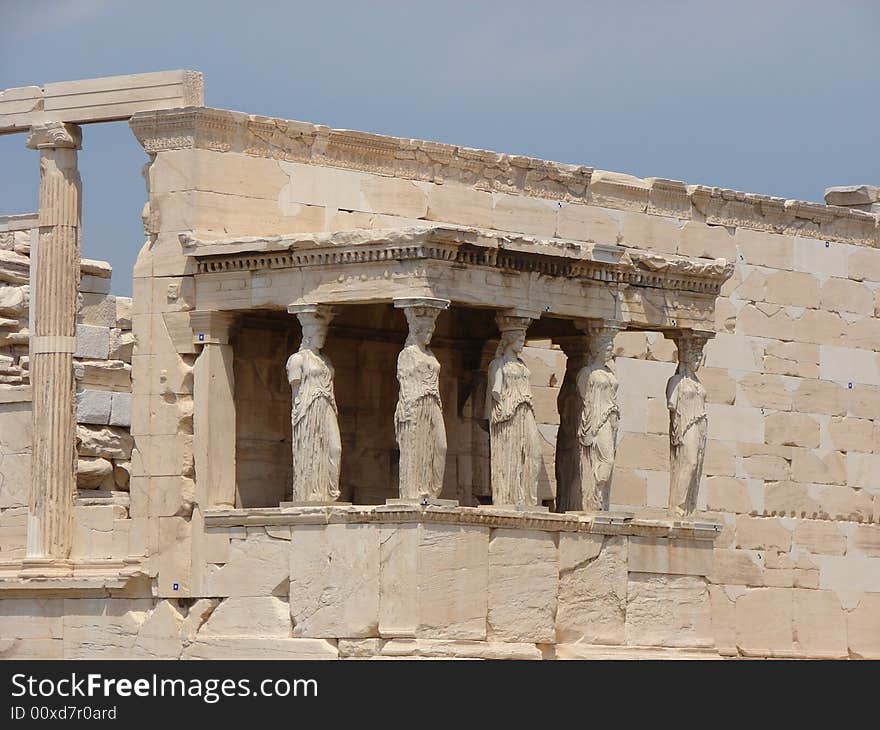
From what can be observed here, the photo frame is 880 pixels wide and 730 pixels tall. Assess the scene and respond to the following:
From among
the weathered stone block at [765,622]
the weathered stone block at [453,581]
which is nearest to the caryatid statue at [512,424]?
the weathered stone block at [453,581]

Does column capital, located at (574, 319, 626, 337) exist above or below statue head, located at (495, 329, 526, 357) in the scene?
above

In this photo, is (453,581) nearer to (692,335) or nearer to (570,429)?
(570,429)

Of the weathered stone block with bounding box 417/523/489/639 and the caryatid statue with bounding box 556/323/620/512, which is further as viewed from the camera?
the caryatid statue with bounding box 556/323/620/512

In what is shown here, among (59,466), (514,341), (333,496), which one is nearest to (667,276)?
(514,341)

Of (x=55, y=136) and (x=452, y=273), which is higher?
(x=55, y=136)

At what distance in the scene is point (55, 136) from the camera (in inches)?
1037

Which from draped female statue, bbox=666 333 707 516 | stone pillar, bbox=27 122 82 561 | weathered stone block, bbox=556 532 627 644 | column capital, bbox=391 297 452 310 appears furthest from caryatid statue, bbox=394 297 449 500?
stone pillar, bbox=27 122 82 561

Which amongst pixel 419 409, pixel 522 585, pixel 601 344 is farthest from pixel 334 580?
pixel 601 344

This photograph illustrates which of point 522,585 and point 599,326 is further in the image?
point 599,326

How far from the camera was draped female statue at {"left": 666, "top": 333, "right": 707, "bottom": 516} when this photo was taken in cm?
2622

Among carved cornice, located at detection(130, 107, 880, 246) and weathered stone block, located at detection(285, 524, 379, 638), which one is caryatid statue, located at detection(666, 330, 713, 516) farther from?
weathered stone block, located at detection(285, 524, 379, 638)

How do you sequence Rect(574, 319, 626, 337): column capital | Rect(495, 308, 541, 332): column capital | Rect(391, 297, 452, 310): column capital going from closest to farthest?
Rect(391, 297, 452, 310): column capital
Rect(495, 308, 541, 332): column capital
Rect(574, 319, 626, 337): column capital

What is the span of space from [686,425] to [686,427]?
0.02 meters

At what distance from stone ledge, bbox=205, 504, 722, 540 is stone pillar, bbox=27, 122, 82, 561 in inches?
78.5
